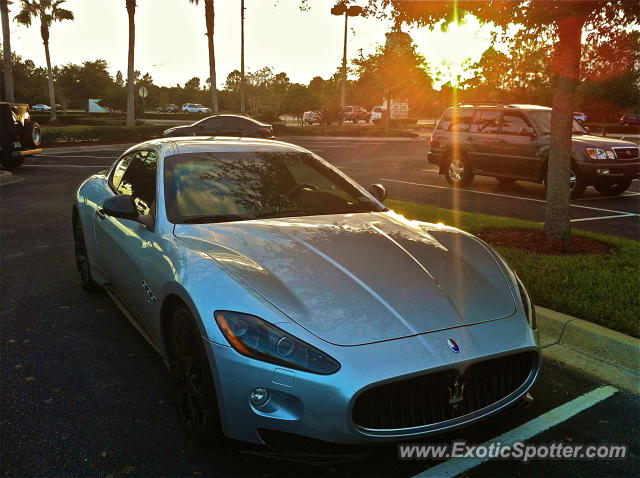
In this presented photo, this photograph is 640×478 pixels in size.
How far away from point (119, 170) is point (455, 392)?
146 inches

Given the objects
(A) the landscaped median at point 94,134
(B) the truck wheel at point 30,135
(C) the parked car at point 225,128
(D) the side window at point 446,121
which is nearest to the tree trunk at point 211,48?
(A) the landscaped median at point 94,134

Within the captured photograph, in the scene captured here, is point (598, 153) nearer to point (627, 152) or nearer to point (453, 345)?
point (627, 152)

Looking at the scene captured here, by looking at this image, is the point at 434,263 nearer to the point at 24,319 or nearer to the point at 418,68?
the point at 24,319

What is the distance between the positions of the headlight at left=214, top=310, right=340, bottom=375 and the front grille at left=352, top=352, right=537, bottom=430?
233mm

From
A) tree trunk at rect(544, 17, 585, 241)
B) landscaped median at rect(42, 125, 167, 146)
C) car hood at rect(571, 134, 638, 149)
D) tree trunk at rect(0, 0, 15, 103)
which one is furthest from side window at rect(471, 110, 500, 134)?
tree trunk at rect(0, 0, 15, 103)

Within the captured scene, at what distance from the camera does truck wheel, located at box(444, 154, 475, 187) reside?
13.9m

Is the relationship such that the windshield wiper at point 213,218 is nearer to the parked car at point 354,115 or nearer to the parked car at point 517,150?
the parked car at point 517,150

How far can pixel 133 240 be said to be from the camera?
3.79 m

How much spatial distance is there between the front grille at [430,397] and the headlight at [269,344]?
0.76 feet

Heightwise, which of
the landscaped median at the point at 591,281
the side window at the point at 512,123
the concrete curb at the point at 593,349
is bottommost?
the concrete curb at the point at 593,349

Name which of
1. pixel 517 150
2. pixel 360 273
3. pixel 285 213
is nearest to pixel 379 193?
pixel 285 213

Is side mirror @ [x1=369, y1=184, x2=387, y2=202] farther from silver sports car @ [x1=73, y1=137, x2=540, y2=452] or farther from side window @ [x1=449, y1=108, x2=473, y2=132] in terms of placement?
side window @ [x1=449, y1=108, x2=473, y2=132]

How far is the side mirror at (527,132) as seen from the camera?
12445 millimetres

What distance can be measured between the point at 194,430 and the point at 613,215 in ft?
31.1
